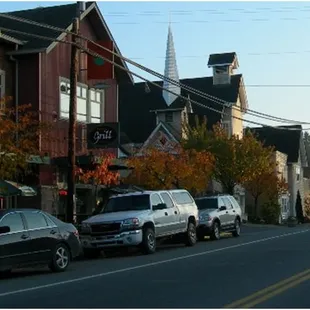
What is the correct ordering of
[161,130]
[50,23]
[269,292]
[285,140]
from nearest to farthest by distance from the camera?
[269,292] < [50,23] < [161,130] < [285,140]

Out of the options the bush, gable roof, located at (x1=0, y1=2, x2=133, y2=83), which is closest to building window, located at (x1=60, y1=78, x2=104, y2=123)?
gable roof, located at (x1=0, y1=2, x2=133, y2=83)

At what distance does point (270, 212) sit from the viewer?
54.4m

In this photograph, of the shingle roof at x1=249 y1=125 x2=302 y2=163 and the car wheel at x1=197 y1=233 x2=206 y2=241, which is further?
the shingle roof at x1=249 y1=125 x2=302 y2=163

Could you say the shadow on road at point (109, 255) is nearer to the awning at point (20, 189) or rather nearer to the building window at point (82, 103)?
the awning at point (20, 189)

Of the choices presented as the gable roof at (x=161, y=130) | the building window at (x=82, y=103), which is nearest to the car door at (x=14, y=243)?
the building window at (x=82, y=103)

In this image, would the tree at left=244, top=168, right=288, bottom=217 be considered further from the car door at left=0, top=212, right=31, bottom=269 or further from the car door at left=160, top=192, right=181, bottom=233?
the car door at left=0, top=212, right=31, bottom=269

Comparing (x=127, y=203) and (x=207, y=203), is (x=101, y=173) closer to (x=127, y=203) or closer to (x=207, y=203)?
(x=127, y=203)

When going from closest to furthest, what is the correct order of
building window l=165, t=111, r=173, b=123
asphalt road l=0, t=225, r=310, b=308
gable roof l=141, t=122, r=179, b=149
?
asphalt road l=0, t=225, r=310, b=308, gable roof l=141, t=122, r=179, b=149, building window l=165, t=111, r=173, b=123

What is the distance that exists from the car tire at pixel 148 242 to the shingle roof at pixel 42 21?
9.99 meters

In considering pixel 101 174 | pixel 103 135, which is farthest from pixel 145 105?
pixel 101 174

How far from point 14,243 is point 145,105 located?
38.6 m

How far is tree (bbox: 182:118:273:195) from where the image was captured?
4162cm

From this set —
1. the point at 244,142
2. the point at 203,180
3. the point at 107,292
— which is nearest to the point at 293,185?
the point at 244,142

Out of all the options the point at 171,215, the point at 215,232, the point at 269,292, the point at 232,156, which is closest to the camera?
the point at 269,292
